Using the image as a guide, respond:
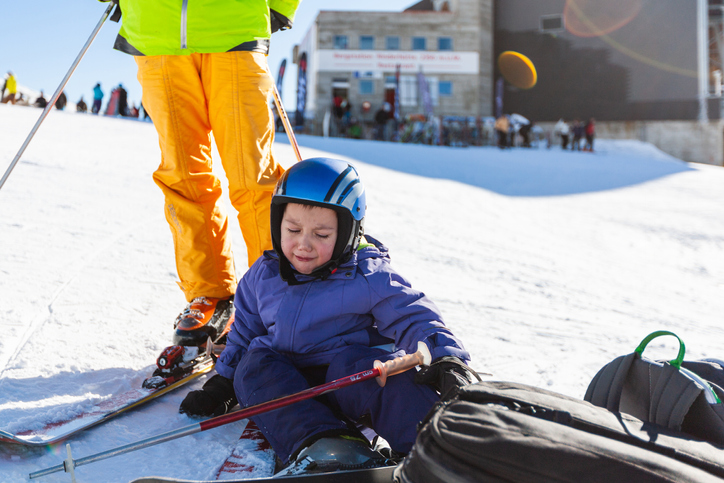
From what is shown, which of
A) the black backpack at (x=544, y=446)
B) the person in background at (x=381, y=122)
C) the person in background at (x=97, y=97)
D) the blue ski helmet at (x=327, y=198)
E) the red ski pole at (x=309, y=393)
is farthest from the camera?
the person in background at (x=381, y=122)

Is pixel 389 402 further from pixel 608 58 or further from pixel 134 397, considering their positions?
pixel 608 58

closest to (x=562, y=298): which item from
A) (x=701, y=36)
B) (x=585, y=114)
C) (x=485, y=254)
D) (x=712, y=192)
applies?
(x=485, y=254)

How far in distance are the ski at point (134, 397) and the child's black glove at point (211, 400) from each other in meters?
0.17

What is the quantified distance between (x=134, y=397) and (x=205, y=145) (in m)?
1.04

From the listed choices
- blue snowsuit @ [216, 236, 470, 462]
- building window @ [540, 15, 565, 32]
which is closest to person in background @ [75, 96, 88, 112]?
blue snowsuit @ [216, 236, 470, 462]

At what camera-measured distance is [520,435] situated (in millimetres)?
926

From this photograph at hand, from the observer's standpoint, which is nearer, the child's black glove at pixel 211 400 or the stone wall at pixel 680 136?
the child's black glove at pixel 211 400

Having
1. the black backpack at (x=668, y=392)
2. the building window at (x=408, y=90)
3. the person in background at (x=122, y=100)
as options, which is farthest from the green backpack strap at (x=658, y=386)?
the building window at (x=408, y=90)

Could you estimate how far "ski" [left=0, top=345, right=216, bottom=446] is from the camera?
155cm

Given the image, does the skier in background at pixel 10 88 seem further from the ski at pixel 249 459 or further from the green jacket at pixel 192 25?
the ski at pixel 249 459

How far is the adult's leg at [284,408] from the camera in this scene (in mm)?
1388

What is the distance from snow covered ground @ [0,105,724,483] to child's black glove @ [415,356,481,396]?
2.00 feet

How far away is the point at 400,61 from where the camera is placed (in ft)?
97.0

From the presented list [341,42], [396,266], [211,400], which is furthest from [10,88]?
[211,400]
